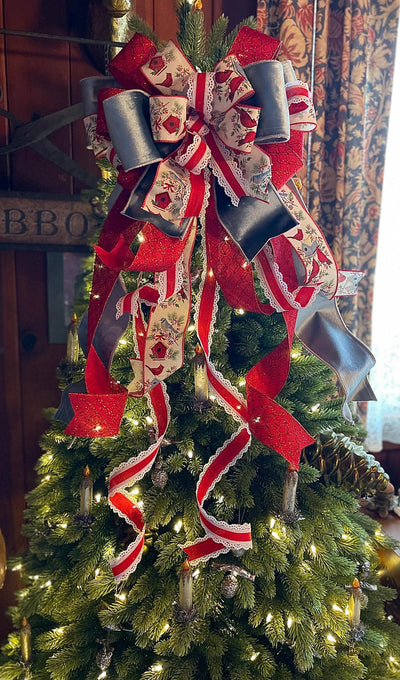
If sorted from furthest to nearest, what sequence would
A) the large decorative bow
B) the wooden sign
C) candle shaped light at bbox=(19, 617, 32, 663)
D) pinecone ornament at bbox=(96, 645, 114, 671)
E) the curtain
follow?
the curtain → the wooden sign → candle shaped light at bbox=(19, 617, 32, 663) → pinecone ornament at bbox=(96, 645, 114, 671) → the large decorative bow

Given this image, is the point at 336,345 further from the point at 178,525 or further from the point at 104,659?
the point at 104,659

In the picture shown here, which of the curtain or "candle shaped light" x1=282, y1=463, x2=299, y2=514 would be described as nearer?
"candle shaped light" x1=282, y1=463, x2=299, y2=514

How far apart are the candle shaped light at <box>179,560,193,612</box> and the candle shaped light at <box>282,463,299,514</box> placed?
0.17 meters

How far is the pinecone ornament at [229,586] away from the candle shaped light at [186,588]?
Result: 0.16 feet

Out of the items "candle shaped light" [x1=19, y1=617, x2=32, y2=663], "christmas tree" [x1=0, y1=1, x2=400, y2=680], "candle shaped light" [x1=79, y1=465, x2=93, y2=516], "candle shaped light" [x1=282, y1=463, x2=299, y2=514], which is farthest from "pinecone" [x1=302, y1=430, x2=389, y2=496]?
"candle shaped light" [x1=19, y1=617, x2=32, y2=663]

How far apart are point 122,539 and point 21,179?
3.35ft

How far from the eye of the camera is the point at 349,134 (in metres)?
1.40

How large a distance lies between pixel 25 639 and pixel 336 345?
71cm

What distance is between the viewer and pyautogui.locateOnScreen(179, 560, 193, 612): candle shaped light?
2.15 feet

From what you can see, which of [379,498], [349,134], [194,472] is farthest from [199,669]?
[349,134]

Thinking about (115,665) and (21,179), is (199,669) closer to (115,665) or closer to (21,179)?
(115,665)

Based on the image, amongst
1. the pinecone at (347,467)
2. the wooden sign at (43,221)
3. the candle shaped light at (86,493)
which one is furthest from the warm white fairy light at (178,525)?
the wooden sign at (43,221)

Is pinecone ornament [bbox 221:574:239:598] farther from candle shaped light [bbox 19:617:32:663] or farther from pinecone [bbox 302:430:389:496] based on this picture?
candle shaped light [bbox 19:617:32:663]

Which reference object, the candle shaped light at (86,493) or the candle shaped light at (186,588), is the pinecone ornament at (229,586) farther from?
the candle shaped light at (86,493)
